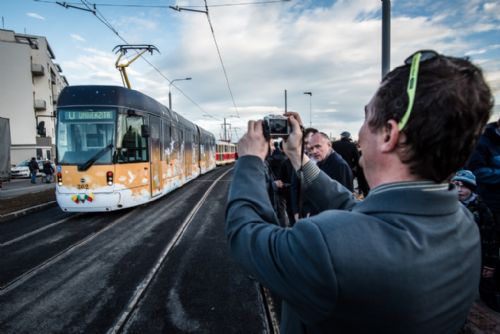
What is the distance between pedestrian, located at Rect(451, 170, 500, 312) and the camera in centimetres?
322

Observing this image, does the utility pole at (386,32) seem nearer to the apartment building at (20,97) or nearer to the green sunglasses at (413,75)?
the green sunglasses at (413,75)

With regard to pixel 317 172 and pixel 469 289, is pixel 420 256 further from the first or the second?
pixel 317 172

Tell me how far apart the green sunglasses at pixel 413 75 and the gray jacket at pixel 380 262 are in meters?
0.19

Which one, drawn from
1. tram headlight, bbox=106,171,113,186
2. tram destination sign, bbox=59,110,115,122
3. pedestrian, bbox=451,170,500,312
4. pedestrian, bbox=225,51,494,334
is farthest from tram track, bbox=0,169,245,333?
pedestrian, bbox=451,170,500,312

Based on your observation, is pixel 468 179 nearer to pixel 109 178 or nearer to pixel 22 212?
pixel 109 178

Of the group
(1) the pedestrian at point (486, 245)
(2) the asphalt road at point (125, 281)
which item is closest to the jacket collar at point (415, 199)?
(2) the asphalt road at point (125, 281)

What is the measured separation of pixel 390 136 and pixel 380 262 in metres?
0.38

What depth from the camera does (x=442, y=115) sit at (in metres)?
0.86

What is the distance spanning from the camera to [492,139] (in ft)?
12.0

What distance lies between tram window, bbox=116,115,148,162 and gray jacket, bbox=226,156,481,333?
7.79 meters

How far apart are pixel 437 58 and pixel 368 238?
1.93 ft

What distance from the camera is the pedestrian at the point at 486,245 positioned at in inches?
127

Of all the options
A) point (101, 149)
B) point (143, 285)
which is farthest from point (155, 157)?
point (143, 285)

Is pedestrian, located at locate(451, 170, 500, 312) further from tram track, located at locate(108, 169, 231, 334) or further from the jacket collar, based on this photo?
tram track, located at locate(108, 169, 231, 334)
